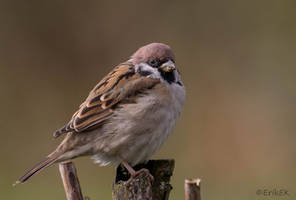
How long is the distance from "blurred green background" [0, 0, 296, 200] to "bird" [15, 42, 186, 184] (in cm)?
291

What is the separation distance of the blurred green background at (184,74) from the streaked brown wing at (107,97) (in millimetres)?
3001

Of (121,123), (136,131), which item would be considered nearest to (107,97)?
(121,123)

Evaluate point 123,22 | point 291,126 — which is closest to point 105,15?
point 123,22

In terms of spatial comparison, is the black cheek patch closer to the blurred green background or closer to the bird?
the bird

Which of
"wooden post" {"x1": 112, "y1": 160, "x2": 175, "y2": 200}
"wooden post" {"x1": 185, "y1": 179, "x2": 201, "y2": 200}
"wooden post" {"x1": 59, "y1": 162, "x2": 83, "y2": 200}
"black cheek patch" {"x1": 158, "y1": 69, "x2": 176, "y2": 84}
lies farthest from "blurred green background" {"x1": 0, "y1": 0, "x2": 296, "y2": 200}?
"wooden post" {"x1": 185, "y1": 179, "x2": 201, "y2": 200}

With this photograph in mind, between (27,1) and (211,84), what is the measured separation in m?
3.39

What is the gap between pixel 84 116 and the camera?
15.9 feet

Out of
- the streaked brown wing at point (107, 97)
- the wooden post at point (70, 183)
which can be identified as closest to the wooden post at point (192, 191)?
the wooden post at point (70, 183)

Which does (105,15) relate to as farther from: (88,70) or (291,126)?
(291,126)

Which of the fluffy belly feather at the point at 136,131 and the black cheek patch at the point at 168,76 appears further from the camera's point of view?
the black cheek patch at the point at 168,76

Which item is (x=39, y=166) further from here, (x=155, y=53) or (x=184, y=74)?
(x=184, y=74)

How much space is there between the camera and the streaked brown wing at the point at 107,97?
4.82 metres

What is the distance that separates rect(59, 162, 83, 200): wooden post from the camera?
157 inches

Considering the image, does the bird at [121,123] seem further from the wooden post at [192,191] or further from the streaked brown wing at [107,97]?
the wooden post at [192,191]
